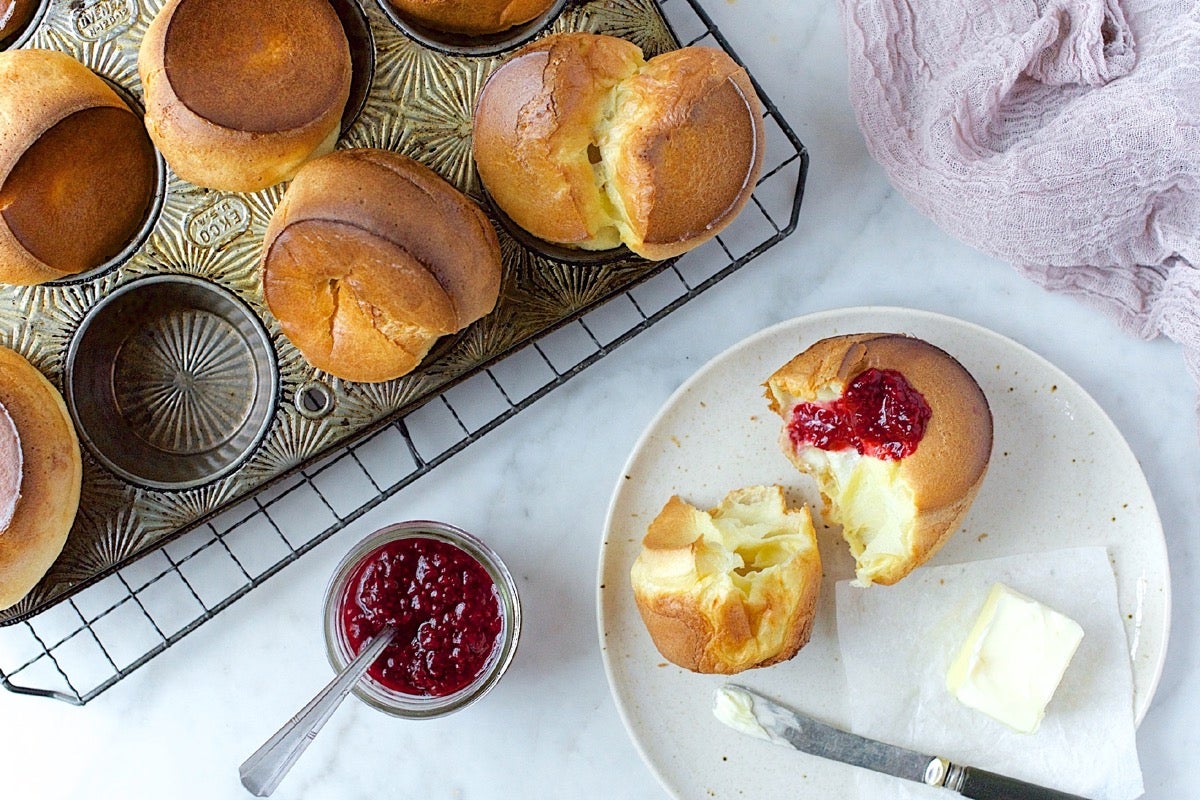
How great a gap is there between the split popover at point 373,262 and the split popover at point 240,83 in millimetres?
98

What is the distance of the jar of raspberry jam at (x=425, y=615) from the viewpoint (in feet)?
7.07

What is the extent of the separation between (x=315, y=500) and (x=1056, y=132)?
1.93m

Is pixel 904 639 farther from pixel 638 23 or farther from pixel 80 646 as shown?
pixel 80 646

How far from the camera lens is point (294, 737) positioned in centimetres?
202

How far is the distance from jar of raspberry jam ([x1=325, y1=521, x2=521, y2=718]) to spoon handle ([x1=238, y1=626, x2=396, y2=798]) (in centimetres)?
9

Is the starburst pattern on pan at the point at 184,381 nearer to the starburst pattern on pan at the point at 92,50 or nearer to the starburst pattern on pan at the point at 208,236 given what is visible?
the starburst pattern on pan at the point at 208,236

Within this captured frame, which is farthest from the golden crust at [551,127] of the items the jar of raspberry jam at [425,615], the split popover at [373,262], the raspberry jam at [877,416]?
the jar of raspberry jam at [425,615]

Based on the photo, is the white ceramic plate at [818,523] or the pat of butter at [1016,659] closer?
the pat of butter at [1016,659]

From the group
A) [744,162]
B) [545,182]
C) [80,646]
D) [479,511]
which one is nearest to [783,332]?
[744,162]

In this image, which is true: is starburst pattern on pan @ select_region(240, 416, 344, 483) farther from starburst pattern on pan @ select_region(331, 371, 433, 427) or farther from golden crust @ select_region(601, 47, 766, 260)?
golden crust @ select_region(601, 47, 766, 260)

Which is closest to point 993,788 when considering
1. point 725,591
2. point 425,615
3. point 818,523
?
point 818,523

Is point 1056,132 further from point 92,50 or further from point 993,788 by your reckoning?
point 92,50

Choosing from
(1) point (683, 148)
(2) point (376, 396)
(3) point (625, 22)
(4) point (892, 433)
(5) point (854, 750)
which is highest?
(3) point (625, 22)

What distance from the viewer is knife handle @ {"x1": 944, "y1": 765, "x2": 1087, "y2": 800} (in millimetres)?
2191
